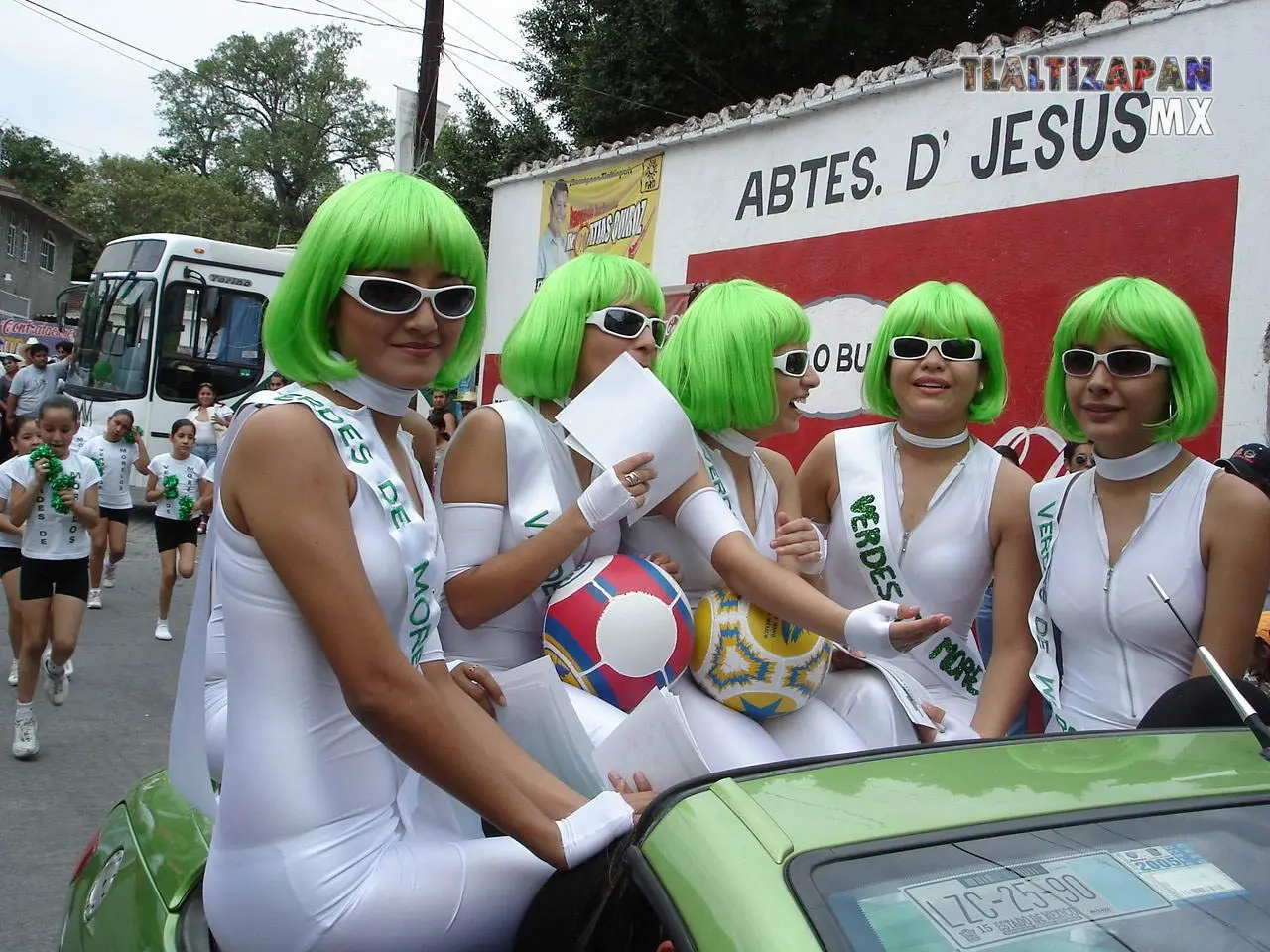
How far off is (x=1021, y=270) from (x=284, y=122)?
54.4m

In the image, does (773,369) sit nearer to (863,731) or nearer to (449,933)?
(863,731)

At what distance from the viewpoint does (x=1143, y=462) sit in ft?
8.61

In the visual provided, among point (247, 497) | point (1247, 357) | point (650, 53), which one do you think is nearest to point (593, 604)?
point (247, 497)

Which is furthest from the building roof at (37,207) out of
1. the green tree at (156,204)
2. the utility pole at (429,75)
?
the utility pole at (429,75)

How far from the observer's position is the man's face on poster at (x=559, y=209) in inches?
500

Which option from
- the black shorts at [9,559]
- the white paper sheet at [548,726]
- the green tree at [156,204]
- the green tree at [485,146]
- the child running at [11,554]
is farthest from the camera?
the green tree at [156,204]

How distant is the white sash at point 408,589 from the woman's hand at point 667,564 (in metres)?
0.68

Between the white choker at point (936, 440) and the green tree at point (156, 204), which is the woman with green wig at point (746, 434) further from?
the green tree at point (156, 204)

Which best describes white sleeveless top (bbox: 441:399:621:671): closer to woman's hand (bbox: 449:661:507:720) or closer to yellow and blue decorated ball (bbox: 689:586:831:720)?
woman's hand (bbox: 449:661:507:720)

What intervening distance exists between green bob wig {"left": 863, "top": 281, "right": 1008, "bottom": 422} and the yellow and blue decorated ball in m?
0.91

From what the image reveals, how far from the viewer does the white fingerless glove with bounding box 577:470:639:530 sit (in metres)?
2.30

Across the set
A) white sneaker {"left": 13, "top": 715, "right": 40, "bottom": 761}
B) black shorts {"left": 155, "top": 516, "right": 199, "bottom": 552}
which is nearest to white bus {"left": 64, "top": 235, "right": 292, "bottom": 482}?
black shorts {"left": 155, "top": 516, "right": 199, "bottom": 552}

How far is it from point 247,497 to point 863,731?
4.97ft

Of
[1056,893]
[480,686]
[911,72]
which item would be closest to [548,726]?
[480,686]
